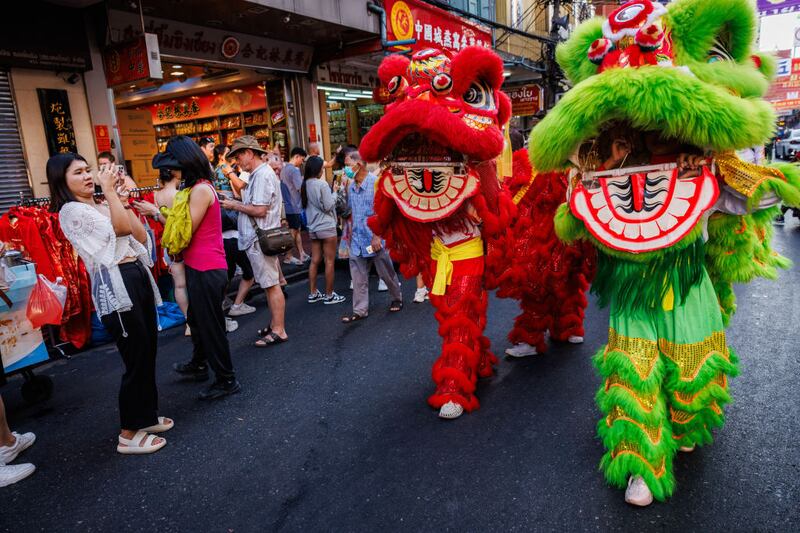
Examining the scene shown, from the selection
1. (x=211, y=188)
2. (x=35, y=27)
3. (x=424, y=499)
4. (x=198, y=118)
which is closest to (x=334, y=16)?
(x=35, y=27)

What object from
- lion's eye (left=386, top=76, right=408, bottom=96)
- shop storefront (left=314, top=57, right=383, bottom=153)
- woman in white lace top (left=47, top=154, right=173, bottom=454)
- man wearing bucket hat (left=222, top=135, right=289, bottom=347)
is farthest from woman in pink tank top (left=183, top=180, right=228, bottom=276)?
shop storefront (left=314, top=57, right=383, bottom=153)

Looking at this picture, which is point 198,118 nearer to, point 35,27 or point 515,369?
point 35,27

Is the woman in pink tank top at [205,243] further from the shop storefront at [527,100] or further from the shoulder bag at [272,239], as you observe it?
the shop storefront at [527,100]

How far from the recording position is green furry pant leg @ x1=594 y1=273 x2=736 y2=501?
2.20 metres

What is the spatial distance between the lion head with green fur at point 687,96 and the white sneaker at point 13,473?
128 inches

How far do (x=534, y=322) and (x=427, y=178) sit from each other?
1613 mm

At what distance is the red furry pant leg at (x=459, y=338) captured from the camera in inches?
124

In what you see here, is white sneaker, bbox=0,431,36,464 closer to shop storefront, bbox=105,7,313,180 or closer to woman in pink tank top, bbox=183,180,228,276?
woman in pink tank top, bbox=183,180,228,276

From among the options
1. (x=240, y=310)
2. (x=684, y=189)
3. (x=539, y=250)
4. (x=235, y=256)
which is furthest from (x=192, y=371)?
(x=684, y=189)

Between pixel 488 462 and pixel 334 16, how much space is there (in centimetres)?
803

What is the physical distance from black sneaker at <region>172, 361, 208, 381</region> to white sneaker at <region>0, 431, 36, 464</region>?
1045 mm

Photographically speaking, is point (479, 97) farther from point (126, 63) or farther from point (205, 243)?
point (126, 63)

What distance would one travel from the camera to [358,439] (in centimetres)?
304

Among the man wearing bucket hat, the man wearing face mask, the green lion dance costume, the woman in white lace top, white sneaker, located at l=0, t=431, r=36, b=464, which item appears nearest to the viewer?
the green lion dance costume
